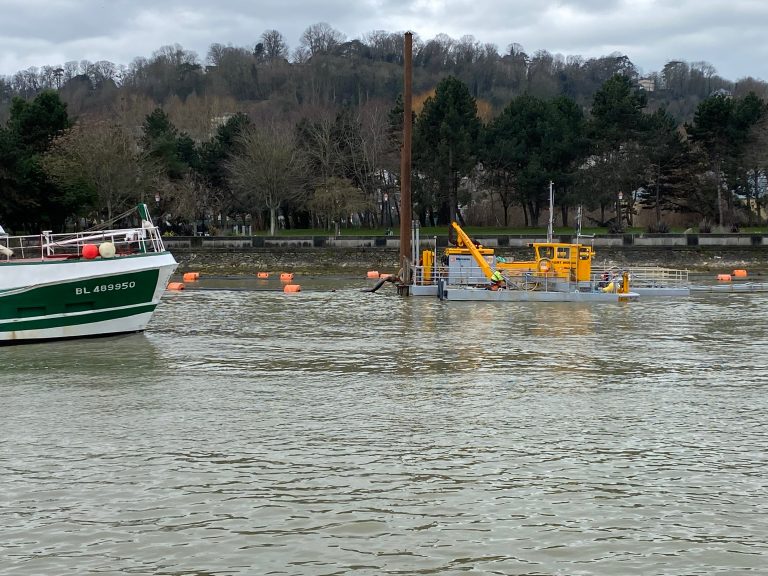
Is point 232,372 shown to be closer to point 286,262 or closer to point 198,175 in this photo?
point 286,262

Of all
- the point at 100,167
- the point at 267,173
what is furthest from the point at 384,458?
the point at 267,173

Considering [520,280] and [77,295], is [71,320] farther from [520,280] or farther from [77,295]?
[520,280]

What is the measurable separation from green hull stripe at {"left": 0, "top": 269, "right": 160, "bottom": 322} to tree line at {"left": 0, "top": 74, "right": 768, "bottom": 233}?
46148 mm

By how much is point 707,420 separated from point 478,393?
4.17 m

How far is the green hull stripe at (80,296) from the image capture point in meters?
25.9

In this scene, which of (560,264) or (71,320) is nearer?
(71,320)

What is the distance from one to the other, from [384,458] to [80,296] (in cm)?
1535

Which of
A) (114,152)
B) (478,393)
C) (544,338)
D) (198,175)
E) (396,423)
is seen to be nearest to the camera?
(396,423)

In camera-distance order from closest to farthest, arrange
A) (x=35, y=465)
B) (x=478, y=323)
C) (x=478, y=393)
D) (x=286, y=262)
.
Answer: (x=35, y=465), (x=478, y=393), (x=478, y=323), (x=286, y=262)

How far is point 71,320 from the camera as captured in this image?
26.7 metres

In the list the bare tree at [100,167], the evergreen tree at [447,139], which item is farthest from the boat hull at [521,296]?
the evergreen tree at [447,139]

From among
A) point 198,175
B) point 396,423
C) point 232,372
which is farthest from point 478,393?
point 198,175

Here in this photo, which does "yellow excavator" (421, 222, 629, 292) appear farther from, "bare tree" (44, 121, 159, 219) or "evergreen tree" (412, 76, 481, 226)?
"evergreen tree" (412, 76, 481, 226)

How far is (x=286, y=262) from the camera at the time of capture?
65.1 metres
